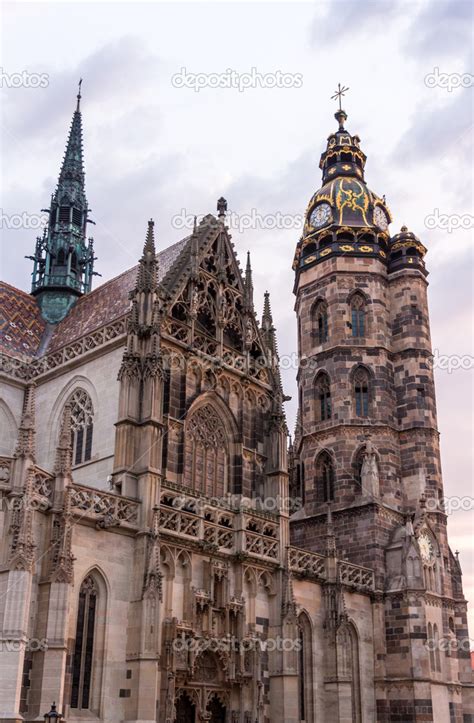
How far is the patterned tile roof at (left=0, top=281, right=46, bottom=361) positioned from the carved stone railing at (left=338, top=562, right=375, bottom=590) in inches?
611

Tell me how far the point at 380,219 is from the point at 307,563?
20.9 meters

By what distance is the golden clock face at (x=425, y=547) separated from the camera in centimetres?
3988

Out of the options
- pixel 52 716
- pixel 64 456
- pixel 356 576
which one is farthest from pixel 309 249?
pixel 52 716

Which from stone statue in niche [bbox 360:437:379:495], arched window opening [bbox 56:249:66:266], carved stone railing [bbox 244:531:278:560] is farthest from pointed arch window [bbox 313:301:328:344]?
carved stone railing [bbox 244:531:278:560]

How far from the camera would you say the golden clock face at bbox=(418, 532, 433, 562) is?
3988 cm

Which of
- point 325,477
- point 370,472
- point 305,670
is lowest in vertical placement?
point 305,670

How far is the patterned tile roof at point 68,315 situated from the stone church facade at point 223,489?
0.16 metres

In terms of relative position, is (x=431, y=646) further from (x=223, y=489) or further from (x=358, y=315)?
(x=358, y=315)

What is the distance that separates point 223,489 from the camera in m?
34.1

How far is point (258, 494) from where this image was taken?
115 feet

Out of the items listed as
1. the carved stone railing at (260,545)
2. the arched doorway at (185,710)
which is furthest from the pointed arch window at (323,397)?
the arched doorway at (185,710)

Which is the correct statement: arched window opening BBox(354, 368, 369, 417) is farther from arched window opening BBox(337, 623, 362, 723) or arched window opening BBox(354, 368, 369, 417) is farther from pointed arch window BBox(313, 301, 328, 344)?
arched window opening BBox(337, 623, 362, 723)

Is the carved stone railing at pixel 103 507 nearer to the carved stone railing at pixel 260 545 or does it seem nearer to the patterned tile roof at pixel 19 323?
the carved stone railing at pixel 260 545

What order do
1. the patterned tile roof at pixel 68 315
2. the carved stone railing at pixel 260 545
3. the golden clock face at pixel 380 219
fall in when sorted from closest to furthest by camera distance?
the carved stone railing at pixel 260 545, the patterned tile roof at pixel 68 315, the golden clock face at pixel 380 219
